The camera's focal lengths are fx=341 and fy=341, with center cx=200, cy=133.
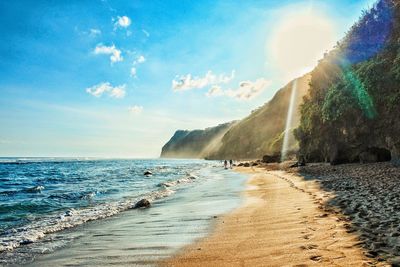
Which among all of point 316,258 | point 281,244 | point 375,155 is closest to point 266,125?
point 375,155

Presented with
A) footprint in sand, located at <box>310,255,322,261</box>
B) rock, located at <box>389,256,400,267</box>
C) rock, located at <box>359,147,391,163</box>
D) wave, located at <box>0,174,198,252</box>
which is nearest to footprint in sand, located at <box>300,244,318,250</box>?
footprint in sand, located at <box>310,255,322,261</box>

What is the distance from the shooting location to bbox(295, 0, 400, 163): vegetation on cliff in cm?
2697

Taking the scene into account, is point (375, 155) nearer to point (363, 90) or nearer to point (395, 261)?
point (363, 90)

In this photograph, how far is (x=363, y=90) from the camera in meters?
28.4

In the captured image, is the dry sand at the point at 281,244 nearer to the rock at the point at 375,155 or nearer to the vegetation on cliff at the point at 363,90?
the vegetation on cliff at the point at 363,90

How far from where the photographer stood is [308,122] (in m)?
47.0

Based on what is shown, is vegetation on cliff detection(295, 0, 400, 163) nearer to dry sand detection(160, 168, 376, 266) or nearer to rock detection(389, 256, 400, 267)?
dry sand detection(160, 168, 376, 266)

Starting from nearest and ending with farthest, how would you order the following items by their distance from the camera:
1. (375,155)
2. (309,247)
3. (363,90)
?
(309,247)
(363,90)
(375,155)

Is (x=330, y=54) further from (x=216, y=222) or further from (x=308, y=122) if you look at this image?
(x=216, y=222)

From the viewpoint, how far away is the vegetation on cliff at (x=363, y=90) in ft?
88.5

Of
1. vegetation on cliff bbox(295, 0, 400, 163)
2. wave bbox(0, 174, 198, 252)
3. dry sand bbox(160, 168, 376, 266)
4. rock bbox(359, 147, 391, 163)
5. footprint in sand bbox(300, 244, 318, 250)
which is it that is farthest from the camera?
rock bbox(359, 147, 391, 163)

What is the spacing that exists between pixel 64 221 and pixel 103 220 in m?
1.59

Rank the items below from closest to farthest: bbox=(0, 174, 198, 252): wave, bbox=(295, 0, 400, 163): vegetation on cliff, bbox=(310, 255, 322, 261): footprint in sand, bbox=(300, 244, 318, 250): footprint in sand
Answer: bbox=(310, 255, 322, 261): footprint in sand → bbox=(300, 244, 318, 250): footprint in sand → bbox=(0, 174, 198, 252): wave → bbox=(295, 0, 400, 163): vegetation on cliff

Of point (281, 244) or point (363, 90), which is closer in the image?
point (281, 244)
